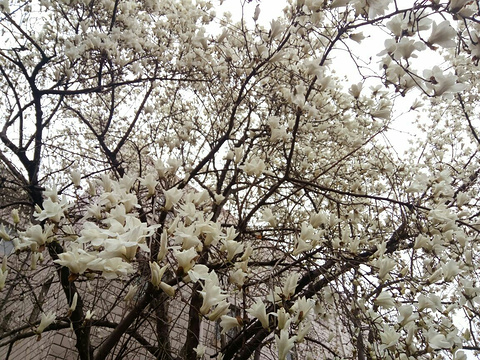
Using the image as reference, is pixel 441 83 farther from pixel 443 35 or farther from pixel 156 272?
pixel 156 272

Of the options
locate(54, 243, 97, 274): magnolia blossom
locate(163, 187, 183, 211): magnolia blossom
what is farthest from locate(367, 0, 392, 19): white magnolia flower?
locate(54, 243, 97, 274): magnolia blossom

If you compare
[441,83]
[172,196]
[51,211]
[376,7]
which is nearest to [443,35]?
[441,83]

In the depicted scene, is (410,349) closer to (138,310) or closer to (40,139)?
(138,310)

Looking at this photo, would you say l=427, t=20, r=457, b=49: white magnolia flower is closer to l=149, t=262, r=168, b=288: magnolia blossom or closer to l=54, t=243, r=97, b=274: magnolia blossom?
l=149, t=262, r=168, b=288: magnolia blossom

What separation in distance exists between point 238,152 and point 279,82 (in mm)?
1674

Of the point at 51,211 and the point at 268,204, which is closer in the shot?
the point at 51,211

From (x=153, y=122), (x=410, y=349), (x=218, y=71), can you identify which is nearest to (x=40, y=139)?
(x=153, y=122)

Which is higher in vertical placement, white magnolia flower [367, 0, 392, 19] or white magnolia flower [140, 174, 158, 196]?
white magnolia flower [367, 0, 392, 19]

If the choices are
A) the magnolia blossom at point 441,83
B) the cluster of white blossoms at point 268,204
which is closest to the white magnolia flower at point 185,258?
the cluster of white blossoms at point 268,204

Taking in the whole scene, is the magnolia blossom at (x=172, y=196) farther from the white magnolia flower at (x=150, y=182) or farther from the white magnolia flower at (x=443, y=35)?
the white magnolia flower at (x=443, y=35)

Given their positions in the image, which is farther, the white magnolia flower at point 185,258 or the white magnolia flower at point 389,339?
the white magnolia flower at point 389,339

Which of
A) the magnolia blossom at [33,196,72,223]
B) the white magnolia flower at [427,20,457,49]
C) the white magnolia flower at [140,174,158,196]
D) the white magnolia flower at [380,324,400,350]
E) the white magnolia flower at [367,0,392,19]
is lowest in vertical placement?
the white magnolia flower at [380,324,400,350]

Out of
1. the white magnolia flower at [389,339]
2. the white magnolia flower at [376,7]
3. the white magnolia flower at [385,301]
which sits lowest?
the white magnolia flower at [389,339]

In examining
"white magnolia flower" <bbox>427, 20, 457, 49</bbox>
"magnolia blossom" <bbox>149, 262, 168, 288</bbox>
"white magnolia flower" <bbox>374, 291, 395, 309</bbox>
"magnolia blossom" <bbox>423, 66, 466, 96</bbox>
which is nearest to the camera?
"magnolia blossom" <bbox>149, 262, 168, 288</bbox>
